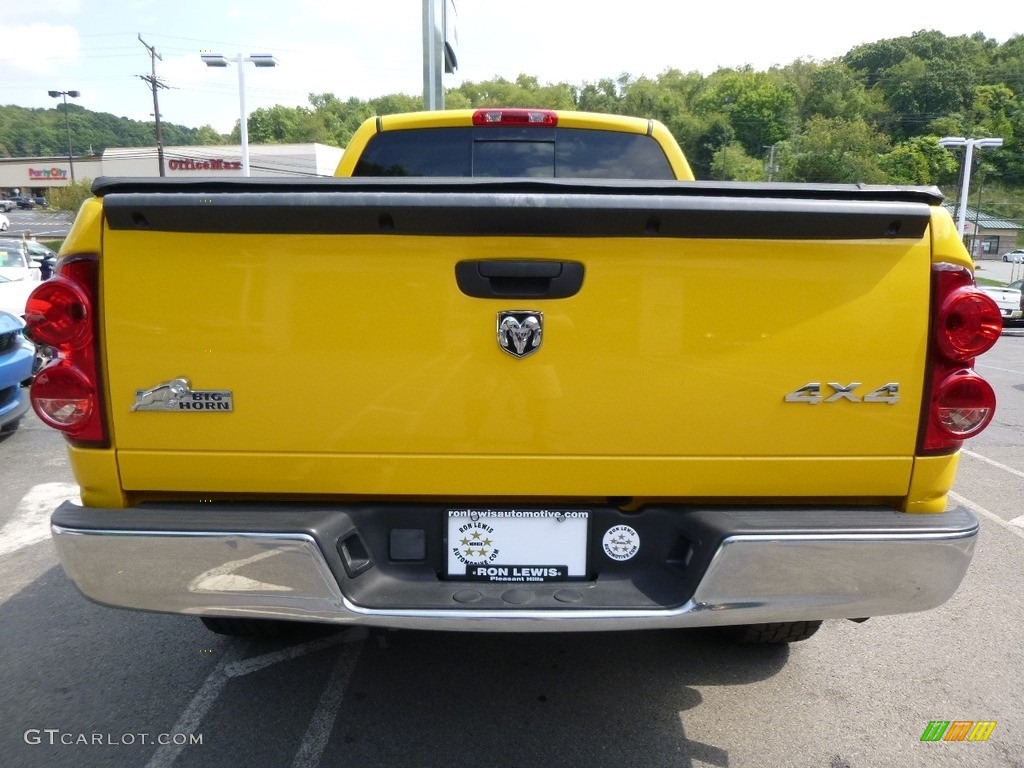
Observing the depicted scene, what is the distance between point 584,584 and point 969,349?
3.92ft

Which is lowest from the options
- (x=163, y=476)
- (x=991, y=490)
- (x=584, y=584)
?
(x=991, y=490)

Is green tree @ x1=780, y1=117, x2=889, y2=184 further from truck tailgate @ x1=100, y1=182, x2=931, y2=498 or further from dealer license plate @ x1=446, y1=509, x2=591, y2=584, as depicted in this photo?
dealer license plate @ x1=446, y1=509, x2=591, y2=584

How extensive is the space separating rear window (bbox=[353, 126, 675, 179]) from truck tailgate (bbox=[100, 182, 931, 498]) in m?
1.91

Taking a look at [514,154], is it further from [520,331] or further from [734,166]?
[734,166]

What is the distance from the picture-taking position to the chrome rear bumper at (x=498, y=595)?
187cm

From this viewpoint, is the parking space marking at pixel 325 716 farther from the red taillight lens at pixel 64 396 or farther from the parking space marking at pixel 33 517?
the parking space marking at pixel 33 517

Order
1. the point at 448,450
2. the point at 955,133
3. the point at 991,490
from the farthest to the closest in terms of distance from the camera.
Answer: the point at 955,133, the point at 991,490, the point at 448,450

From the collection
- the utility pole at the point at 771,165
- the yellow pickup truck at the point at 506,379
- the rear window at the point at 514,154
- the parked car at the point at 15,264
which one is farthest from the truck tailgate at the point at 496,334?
the utility pole at the point at 771,165

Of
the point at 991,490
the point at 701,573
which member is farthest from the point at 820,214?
the point at 991,490

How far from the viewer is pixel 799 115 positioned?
309 feet

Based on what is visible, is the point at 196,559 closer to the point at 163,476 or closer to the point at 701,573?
the point at 163,476

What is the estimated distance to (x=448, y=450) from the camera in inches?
77.0

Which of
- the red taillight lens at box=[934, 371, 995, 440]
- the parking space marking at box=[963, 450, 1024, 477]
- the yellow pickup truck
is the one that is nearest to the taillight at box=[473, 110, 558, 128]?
the yellow pickup truck

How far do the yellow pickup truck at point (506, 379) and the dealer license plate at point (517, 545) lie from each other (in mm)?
65
